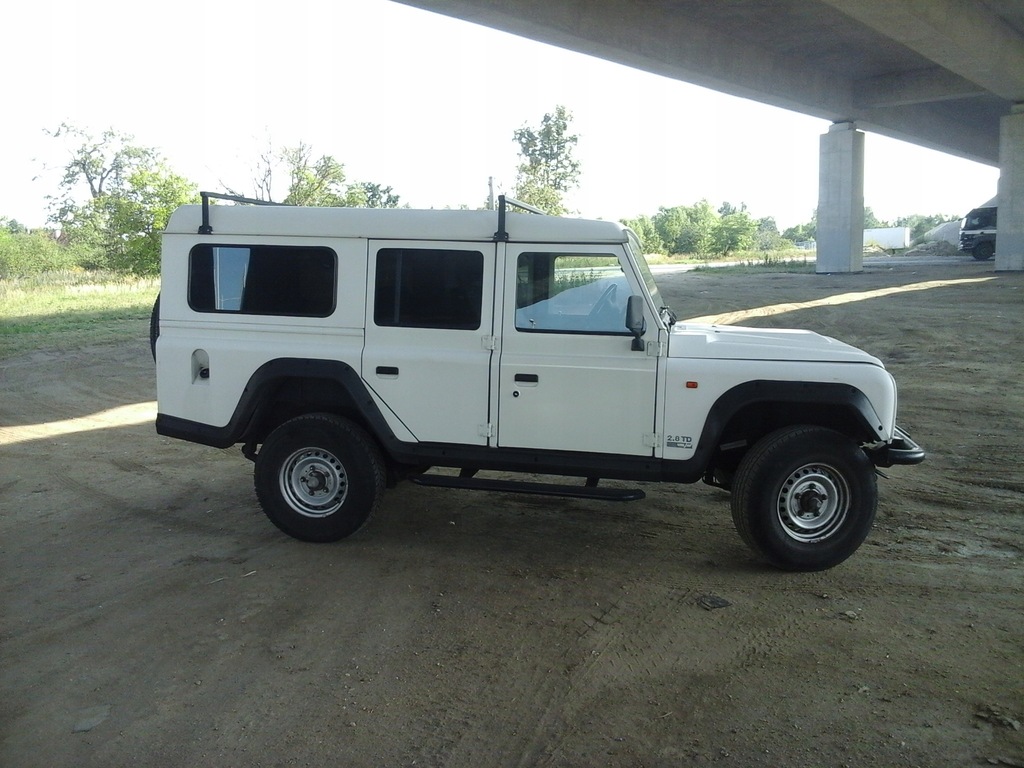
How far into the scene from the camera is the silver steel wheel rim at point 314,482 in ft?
21.0

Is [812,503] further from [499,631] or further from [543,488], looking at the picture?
[499,631]

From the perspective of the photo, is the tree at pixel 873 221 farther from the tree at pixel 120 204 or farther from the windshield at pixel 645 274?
the windshield at pixel 645 274

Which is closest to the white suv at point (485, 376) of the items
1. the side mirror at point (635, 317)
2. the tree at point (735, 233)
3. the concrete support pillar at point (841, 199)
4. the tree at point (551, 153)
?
the side mirror at point (635, 317)

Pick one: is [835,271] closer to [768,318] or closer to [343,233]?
[768,318]

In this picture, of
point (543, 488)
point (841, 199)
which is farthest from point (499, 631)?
point (841, 199)

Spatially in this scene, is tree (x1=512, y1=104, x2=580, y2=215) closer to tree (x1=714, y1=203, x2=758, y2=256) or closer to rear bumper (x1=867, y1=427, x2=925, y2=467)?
tree (x1=714, y1=203, x2=758, y2=256)

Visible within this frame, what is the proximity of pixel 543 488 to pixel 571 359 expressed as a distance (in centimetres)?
91

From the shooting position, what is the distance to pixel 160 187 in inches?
1363

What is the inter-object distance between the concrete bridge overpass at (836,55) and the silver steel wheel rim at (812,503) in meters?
13.0

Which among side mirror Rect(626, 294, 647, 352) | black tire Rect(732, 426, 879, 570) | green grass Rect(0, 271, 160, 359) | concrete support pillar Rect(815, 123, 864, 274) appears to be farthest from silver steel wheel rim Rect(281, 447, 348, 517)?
concrete support pillar Rect(815, 123, 864, 274)

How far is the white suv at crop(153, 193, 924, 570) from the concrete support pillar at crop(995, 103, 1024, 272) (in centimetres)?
2432

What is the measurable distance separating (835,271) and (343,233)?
1079 inches

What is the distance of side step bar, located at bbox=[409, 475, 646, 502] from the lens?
5953 mm

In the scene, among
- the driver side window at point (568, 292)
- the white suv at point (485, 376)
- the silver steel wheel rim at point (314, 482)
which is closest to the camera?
the white suv at point (485, 376)
